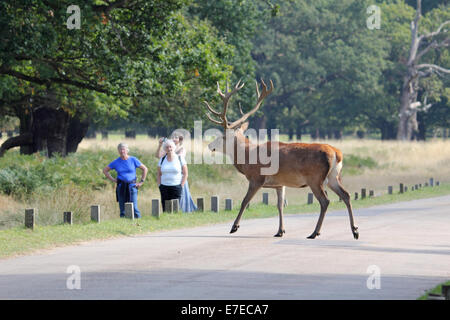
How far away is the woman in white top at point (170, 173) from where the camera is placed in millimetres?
18641

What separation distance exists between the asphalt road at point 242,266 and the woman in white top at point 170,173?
5.90 feet

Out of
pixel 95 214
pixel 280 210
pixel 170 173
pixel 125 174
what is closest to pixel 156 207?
pixel 170 173

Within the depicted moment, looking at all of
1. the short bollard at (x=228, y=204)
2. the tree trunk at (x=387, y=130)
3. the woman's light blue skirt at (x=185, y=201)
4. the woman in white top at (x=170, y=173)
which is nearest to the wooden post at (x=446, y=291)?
the woman in white top at (x=170, y=173)

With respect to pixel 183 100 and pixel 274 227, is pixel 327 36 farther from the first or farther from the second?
pixel 274 227

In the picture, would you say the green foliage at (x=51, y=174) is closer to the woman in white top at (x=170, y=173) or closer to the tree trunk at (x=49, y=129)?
the tree trunk at (x=49, y=129)

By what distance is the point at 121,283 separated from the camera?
405 inches

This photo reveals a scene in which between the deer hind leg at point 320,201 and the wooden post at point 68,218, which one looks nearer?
the deer hind leg at point 320,201

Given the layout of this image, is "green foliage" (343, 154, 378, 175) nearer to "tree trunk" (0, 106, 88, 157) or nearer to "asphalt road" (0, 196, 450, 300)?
"tree trunk" (0, 106, 88, 157)

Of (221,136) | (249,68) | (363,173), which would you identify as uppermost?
(249,68)

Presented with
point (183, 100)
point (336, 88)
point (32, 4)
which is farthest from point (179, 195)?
point (336, 88)


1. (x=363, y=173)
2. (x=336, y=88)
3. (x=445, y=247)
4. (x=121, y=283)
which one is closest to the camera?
(x=121, y=283)

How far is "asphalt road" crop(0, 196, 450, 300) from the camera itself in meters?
9.71

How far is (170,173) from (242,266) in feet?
23.9
